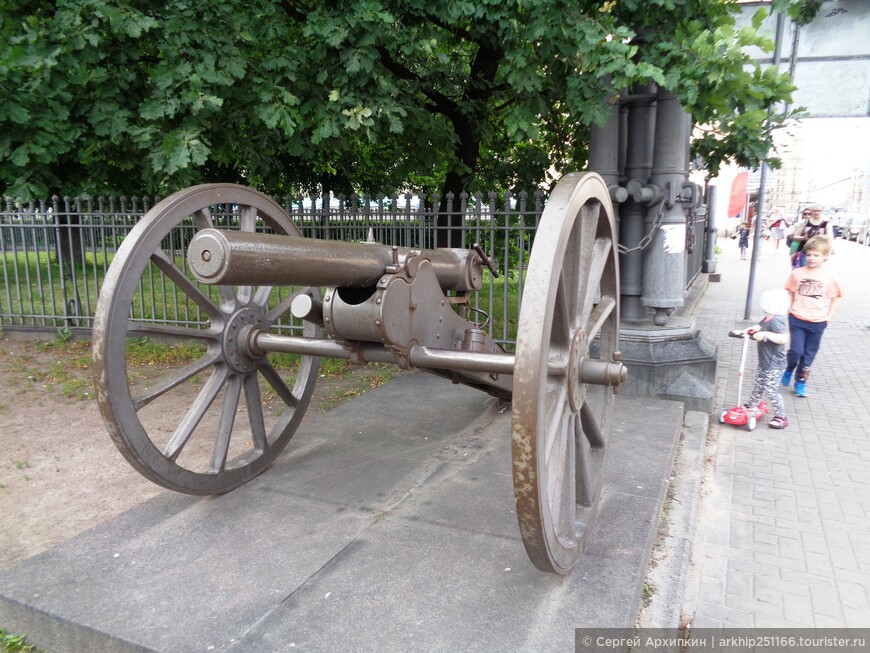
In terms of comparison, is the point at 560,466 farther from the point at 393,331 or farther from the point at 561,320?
the point at 393,331

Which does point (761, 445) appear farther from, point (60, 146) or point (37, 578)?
point (60, 146)

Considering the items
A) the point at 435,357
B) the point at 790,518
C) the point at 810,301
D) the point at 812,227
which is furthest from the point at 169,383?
the point at 812,227

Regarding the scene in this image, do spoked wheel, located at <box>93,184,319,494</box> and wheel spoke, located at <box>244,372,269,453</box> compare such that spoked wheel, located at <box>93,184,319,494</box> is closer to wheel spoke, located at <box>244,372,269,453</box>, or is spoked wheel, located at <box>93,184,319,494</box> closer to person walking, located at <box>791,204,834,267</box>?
wheel spoke, located at <box>244,372,269,453</box>

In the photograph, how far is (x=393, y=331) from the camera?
2.96m

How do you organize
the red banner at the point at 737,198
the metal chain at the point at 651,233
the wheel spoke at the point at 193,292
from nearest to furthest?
1. the wheel spoke at the point at 193,292
2. the metal chain at the point at 651,233
3. the red banner at the point at 737,198

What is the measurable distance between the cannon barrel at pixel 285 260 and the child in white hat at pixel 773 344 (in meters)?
3.02

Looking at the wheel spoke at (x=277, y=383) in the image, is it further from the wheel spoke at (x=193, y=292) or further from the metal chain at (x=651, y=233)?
the metal chain at (x=651, y=233)

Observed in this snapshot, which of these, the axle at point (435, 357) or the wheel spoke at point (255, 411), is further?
the wheel spoke at point (255, 411)

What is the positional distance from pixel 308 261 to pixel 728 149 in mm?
5111

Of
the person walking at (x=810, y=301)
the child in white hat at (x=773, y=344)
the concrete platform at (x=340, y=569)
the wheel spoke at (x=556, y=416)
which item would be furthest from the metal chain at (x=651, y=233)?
the wheel spoke at (x=556, y=416)

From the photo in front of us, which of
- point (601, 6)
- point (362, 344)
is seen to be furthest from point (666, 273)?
point (362, 344)

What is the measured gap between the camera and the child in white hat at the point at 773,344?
5070 mm

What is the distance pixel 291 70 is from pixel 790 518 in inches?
184

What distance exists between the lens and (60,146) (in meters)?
5.59
